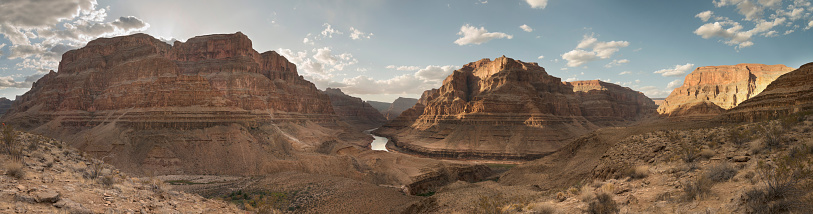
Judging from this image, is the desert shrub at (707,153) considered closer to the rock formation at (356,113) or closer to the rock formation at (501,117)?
the rock formation at (501,117)

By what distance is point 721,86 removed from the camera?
340ft

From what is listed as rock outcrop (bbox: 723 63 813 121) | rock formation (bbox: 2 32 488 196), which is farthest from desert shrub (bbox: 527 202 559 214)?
rock formation (bbox: 2 32 488 196)

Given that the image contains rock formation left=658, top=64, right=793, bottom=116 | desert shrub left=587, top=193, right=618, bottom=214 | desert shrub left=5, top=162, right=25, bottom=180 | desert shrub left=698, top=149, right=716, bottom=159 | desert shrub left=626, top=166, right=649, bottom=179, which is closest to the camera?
desert shrub left=5, top=162, right=25, bottom=180

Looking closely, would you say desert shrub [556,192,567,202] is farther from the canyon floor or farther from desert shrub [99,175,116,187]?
desert shrub [99,175,116,187]

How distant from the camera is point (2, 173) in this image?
7.68 m

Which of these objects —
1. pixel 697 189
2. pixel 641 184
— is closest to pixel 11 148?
pixel 697 189

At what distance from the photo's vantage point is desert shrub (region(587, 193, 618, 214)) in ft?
27.5

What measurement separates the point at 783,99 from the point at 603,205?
2587 centimetres

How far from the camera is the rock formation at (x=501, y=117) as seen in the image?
211 feet

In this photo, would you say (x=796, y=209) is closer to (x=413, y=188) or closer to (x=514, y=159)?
(x=413, y=188)

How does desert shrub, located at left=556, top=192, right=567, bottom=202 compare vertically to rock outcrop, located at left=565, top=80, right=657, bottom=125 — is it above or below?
below

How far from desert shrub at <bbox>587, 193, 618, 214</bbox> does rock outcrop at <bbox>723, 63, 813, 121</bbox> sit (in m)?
21.0

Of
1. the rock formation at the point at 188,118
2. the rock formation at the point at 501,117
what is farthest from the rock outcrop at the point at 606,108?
the rock formation at the point at 188,118

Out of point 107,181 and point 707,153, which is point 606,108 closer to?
point 707,153
